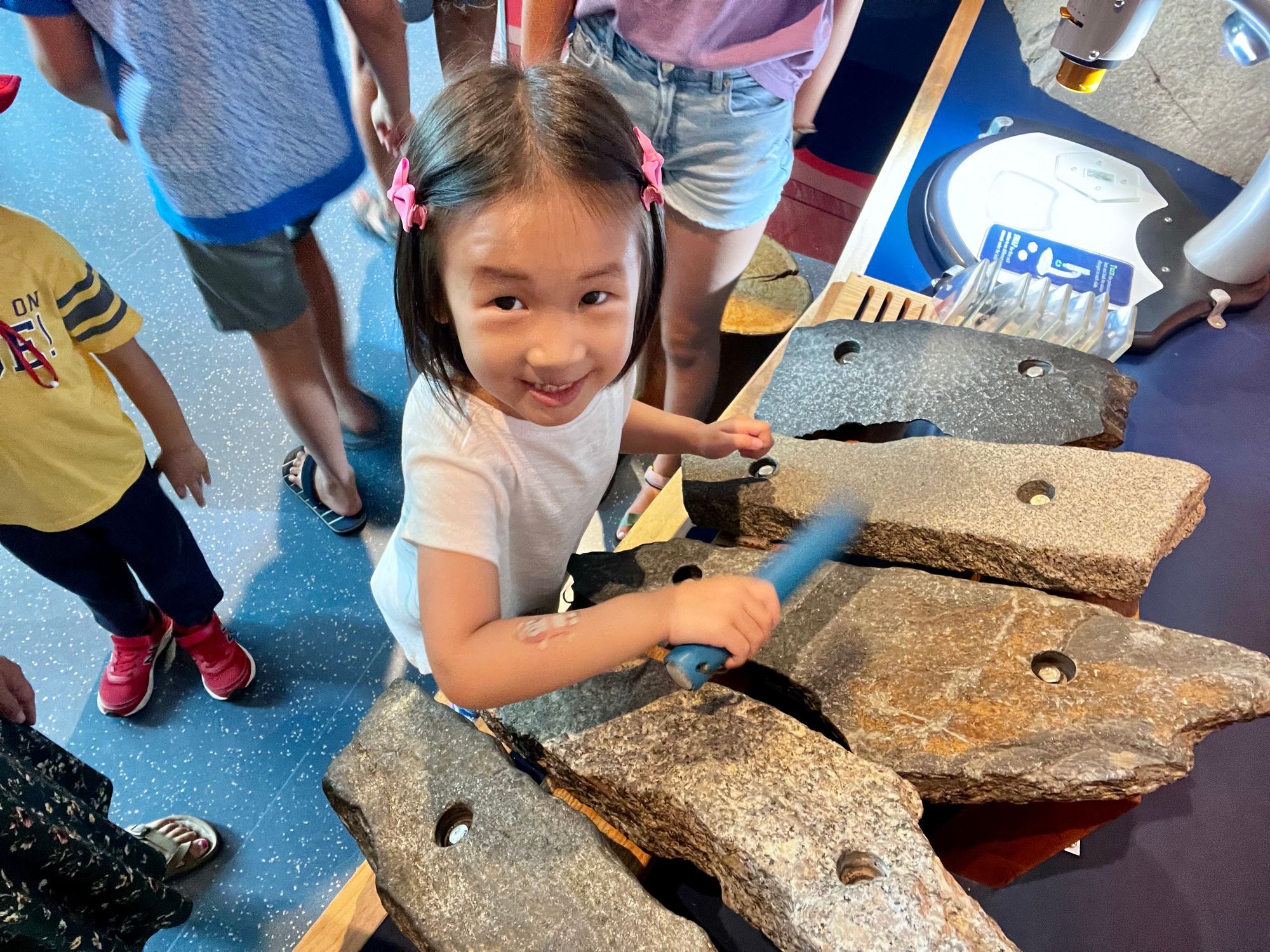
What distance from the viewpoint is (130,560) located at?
1.17m

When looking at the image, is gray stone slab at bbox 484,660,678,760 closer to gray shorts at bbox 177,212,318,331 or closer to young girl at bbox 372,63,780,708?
young girl at bbox 372,63,780,708

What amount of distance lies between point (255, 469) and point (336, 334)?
33 centimetres

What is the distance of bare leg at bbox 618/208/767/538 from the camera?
3.98 feet

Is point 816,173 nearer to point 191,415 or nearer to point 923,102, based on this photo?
point 923,102

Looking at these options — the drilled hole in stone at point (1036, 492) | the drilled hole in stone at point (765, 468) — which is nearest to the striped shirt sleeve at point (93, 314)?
the drilled hole in stone at point (765, 468)

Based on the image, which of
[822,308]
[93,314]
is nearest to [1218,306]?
[822,308]

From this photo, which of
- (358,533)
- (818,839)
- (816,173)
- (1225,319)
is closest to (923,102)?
(816,173)

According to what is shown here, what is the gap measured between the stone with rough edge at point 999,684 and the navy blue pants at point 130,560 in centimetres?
72

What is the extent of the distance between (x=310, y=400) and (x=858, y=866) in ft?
3.79

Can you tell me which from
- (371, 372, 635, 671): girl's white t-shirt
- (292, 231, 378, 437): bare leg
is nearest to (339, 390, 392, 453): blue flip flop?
(292, 231, 378, 437): bare leg

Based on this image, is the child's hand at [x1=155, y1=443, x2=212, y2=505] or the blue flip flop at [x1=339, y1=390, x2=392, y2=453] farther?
the blue flip flop at [x1=339, y1=390, x2=392, y2=453]

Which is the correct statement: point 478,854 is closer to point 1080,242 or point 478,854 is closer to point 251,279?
point 251,279

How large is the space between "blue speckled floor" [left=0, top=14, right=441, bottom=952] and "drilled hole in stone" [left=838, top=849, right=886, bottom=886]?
88 centimetres

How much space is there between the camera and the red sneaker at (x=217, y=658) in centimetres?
133
